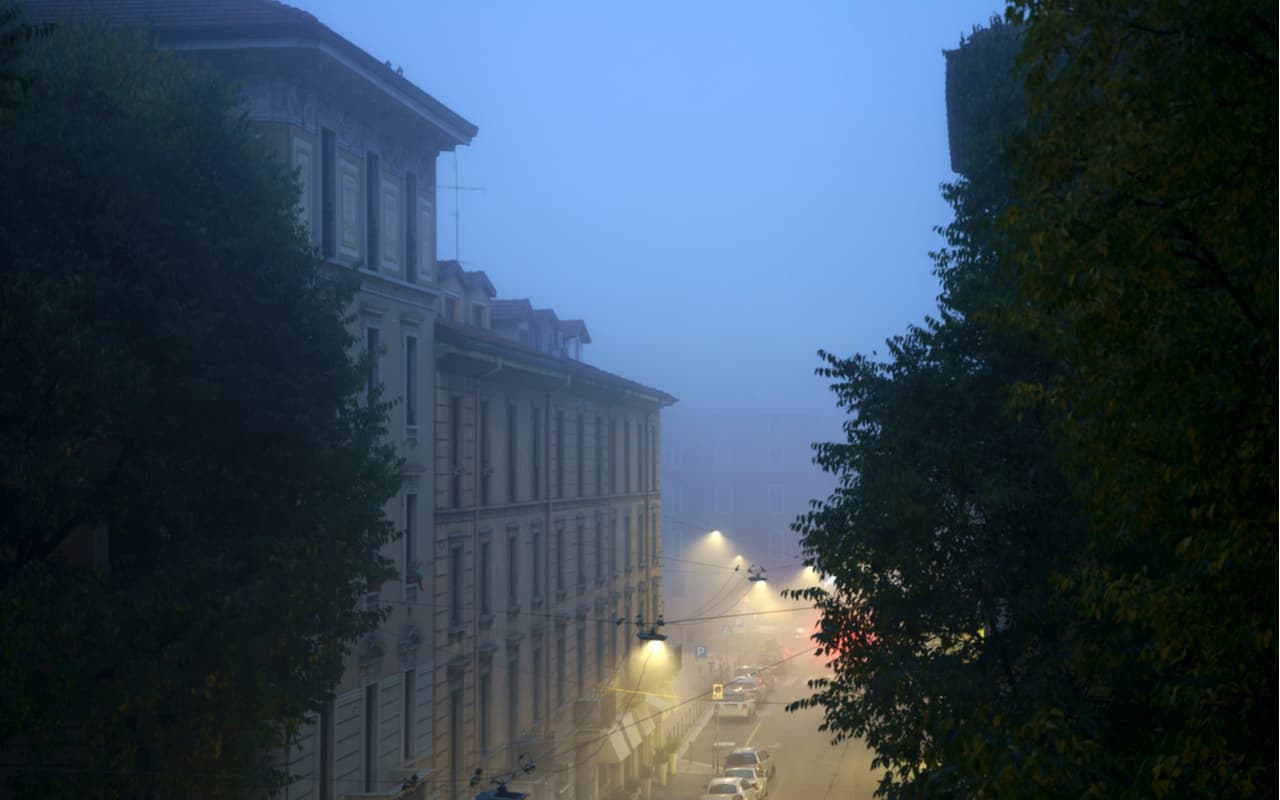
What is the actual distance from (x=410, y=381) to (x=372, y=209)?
3.64m

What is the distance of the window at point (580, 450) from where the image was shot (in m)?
41.3

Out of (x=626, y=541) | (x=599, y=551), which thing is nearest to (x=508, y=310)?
(x=599, y=551)

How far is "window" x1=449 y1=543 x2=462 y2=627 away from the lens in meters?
29.9

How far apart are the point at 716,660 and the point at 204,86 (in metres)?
60.3

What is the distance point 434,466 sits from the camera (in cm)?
2870

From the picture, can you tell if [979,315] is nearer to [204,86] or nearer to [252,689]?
[252,689]

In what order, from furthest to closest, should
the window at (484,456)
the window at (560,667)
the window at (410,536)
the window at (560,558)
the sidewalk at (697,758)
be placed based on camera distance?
1. the sidewalk at (697,758)
2. the window at (560,558)
3. the window at (560,667)
4. the window at (484,456)
5. the window at (410,536)

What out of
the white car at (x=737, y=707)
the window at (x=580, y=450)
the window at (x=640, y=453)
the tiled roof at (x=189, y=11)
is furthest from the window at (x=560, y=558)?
the white car at (x=737, y=707)

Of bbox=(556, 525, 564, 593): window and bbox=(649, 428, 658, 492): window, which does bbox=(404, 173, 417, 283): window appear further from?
bbox=(649, 428, 658, 492): window

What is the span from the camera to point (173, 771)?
14820mm

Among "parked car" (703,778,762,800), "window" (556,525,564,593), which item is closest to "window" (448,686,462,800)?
"window" (556,525,564,593)

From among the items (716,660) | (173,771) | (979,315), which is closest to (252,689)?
(173,771)

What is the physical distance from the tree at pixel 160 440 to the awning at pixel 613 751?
25263 mm

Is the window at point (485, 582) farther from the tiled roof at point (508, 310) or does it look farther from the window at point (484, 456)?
the tiled roof at point (508, 310)
